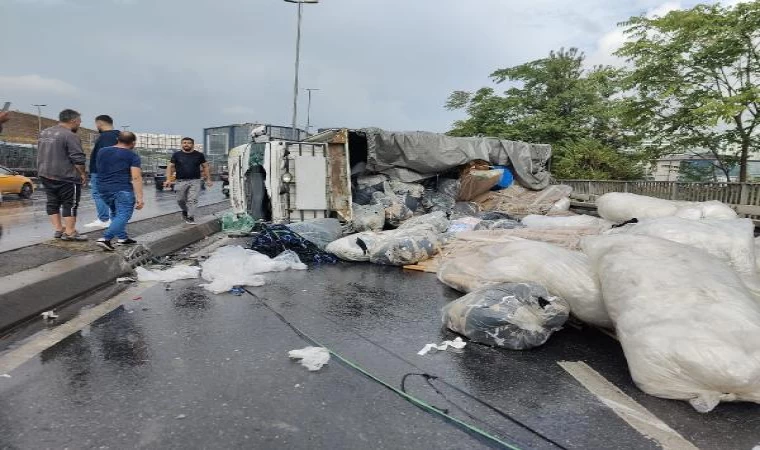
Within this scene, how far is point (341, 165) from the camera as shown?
27.9 ft

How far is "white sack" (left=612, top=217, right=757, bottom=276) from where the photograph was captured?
3695mm

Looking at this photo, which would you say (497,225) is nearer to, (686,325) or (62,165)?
(686,325)

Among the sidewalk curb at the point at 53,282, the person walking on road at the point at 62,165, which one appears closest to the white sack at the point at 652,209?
the sidewalk curb at the point at 53,282

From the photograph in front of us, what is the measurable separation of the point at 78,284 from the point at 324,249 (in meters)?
2.93

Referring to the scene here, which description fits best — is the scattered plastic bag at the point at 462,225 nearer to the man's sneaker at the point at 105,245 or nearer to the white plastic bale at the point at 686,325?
the white plastic bale at the point at 686,325

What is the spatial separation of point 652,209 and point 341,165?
4897 millimetres

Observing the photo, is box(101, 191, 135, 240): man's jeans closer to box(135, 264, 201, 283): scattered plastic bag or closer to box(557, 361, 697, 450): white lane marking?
box(135, 264, 201, 283): scattered plastic bag

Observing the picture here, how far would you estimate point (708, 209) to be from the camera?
5.60 m

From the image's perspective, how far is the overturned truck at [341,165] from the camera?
8031 mm

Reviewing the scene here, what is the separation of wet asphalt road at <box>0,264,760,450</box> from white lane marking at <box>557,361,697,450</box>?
0.14 ft

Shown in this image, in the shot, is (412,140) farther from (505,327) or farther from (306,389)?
(306,389)

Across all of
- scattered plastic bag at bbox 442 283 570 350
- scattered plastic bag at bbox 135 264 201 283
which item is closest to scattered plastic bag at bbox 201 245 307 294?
scattered plastic bag at bbox 135 264 201 283

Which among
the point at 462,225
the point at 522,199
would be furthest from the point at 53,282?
the point at 522,199

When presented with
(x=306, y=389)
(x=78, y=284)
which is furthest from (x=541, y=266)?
(x=78, y=284)
